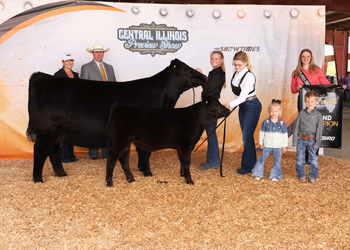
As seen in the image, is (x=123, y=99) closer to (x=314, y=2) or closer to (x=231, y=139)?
(x=231, y=139)

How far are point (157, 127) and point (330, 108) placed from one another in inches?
113

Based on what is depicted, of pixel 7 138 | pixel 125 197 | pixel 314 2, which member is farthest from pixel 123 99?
pixel 314 2

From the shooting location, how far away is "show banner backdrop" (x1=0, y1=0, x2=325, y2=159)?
577 cm

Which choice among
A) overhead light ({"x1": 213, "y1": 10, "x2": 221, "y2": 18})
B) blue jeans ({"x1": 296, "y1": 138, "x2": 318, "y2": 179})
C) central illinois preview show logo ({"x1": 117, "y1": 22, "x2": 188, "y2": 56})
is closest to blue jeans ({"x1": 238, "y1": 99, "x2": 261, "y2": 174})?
blue jeans ({"x1": 296, "y1": 138, "x2": 318, "y2": 179})

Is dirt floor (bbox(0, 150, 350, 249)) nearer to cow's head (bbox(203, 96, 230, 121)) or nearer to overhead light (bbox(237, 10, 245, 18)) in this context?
cow's head (bbox(203, 96, 230, 121))

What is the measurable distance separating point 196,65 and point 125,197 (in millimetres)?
3424

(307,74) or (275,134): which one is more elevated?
(307,74)

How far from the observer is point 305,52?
4.95m

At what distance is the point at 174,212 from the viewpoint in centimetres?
321

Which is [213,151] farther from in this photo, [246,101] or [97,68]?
[97,68]

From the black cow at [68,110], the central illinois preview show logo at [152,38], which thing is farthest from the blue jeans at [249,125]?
the central illinois preview show logo at [152,38]

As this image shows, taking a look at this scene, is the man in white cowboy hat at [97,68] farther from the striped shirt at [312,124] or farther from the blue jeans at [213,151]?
the striped shirt at [312,124]

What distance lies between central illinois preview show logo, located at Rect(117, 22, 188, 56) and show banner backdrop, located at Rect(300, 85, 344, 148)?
2.52m

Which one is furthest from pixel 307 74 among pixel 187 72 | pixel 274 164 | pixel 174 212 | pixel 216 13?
pixel 174 212
